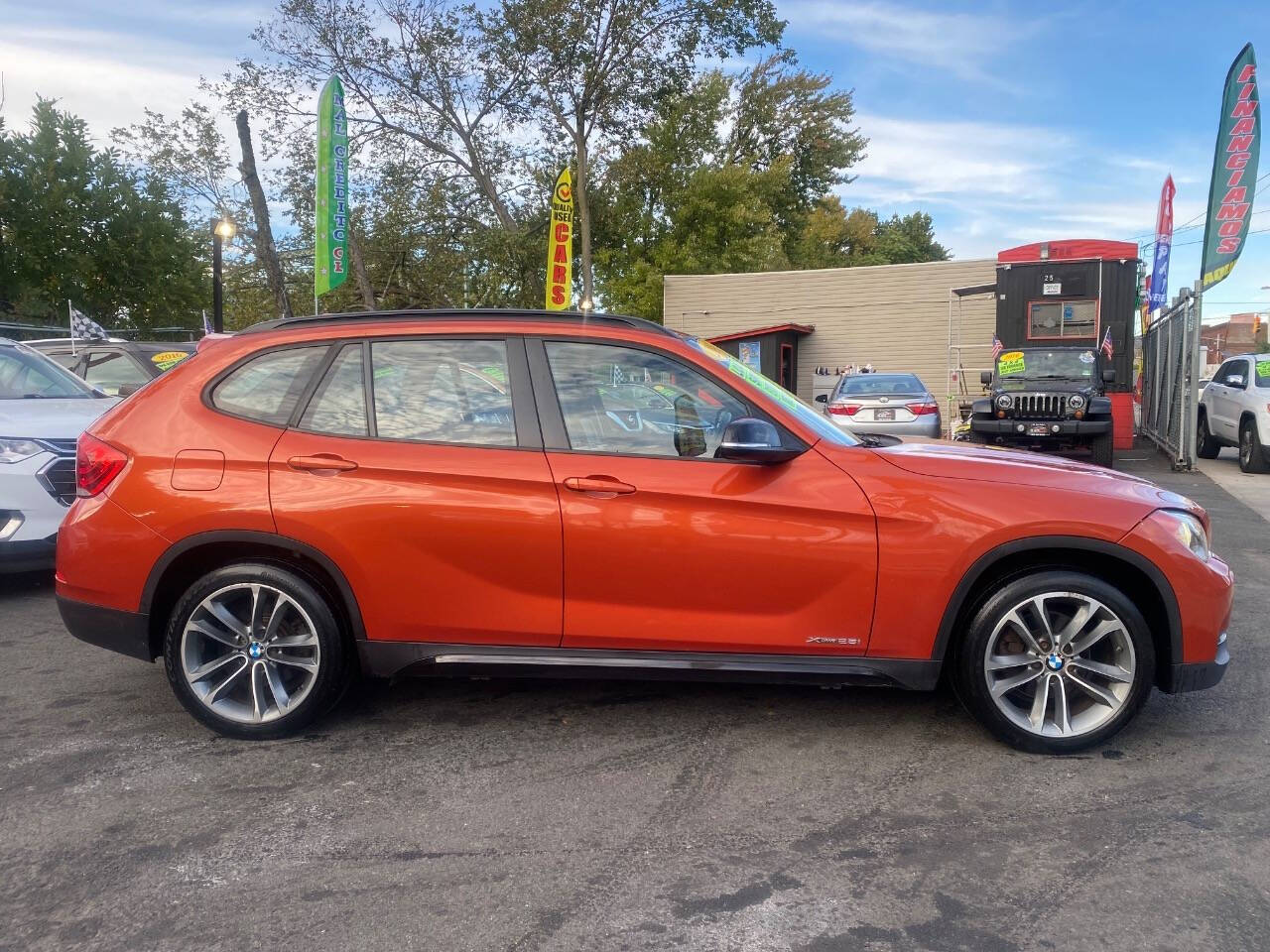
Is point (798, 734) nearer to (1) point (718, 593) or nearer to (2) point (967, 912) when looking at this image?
(1) point (718, 593)

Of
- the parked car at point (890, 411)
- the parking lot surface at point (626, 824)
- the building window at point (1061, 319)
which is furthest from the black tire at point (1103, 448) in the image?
the parking lot surface at point (626, 824)

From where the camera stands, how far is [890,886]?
9.05 ft

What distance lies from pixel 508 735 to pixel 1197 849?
7.95 ft

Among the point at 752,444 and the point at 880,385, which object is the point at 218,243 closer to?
the point at 880,385

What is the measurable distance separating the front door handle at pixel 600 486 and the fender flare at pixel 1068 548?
49.2 inches

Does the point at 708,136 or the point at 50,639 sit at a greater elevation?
the point at 708,136

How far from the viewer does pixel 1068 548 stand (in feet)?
11.7

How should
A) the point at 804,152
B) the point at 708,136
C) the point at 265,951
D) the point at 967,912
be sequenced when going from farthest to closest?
1. the point at 804,152
2. the point at 708,136
3. the point at 967,912
4. the point at 265,951

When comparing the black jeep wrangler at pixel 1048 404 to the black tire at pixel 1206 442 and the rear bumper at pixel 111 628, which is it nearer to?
the black tire at pixel 1206 442

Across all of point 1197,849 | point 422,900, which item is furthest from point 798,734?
point 422,900

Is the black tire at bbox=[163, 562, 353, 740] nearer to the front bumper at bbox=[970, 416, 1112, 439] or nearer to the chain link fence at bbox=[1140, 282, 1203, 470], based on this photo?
the front bumper at bbox=[970, 416, 1112, 439]

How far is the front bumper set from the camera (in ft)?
43.7

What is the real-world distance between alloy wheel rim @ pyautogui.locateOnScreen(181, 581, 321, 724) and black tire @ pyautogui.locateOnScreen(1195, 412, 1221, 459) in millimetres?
15528

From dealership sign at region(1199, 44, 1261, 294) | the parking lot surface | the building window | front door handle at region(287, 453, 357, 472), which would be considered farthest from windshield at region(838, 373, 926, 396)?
front door handle at region(287, 453, 357, 472)
